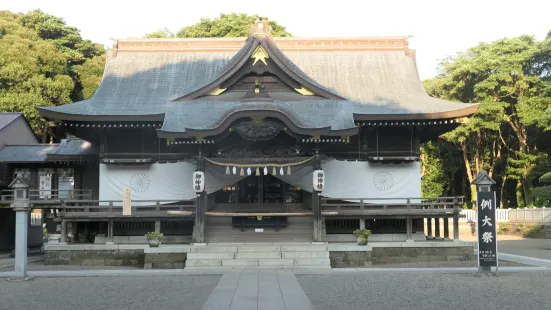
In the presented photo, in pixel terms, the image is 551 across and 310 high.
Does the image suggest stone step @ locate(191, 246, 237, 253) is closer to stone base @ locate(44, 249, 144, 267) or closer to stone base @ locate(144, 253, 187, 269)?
stone base @ locate(144, 253, 187, 269)

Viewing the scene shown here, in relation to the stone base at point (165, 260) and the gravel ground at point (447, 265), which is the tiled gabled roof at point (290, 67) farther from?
the gravel ground at point (447, 265)

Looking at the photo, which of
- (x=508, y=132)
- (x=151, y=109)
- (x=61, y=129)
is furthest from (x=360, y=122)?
(x=508, y=132)

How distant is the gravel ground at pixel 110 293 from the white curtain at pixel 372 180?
764cm

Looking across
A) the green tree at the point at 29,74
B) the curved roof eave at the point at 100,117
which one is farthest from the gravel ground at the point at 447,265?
the green tree at the point at 29,74

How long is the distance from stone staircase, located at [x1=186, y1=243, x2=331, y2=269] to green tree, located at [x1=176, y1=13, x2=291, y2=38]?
3593 centimetres

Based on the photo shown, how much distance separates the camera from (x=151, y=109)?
21.7 m

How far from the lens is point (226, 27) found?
5159 centimetres

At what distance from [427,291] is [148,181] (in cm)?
1266

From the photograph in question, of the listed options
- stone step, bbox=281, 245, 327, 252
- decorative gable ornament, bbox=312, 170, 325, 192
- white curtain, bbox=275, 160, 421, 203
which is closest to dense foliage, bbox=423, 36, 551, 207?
white curtain, bbox=275, 160, 421, 203

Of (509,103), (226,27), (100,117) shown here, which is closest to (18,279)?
(100,117)

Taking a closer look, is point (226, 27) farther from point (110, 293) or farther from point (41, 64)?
point (110, 293)

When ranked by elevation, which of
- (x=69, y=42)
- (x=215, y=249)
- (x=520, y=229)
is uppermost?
(x=69, y=42)

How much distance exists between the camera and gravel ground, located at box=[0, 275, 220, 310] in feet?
34.9

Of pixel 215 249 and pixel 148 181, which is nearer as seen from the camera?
pixel 215 249
